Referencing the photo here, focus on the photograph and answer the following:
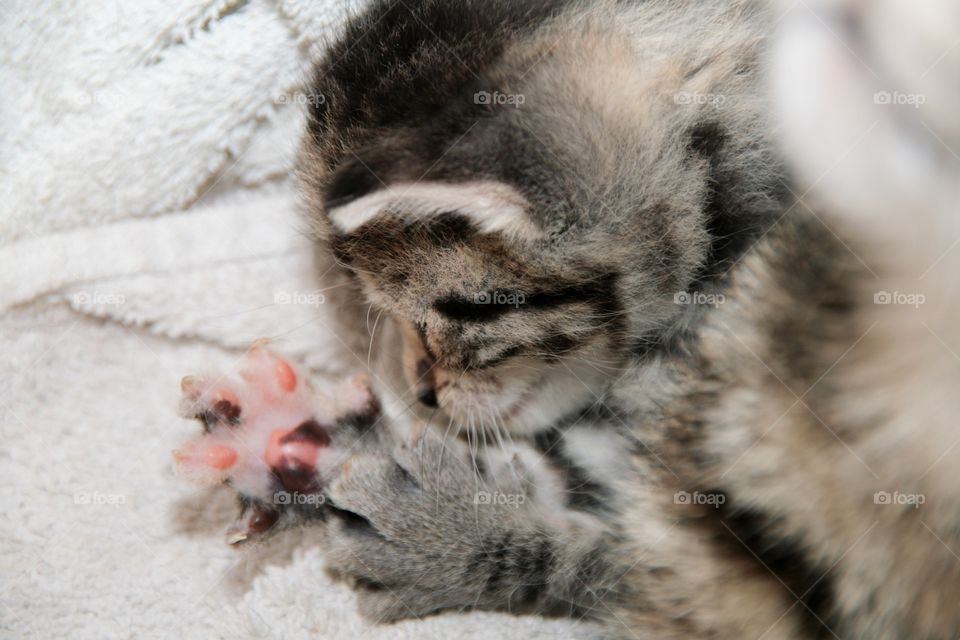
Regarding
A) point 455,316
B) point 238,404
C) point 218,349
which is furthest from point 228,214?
point 455,316

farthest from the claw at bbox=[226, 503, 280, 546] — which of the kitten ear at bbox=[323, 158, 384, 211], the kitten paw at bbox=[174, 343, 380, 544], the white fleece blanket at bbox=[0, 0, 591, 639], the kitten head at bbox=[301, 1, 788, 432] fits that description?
the kitten ear at bbox=[323, 158, 384, 211]

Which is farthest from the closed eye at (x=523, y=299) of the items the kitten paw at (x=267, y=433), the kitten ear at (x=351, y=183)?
the kitten paw at (x=267, y=433)

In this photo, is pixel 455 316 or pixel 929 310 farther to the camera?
pixel 455 316

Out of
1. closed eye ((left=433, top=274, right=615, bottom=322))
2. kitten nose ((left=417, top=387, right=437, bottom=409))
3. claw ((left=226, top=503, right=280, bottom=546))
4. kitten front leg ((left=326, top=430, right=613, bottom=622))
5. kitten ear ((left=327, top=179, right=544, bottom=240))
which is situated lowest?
kitten front leg ((left=326, top=430, right=613, bottom=622))

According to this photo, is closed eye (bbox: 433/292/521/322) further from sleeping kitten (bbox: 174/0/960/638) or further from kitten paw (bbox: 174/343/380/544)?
kitten paw (bbox: 174/343/380/544)

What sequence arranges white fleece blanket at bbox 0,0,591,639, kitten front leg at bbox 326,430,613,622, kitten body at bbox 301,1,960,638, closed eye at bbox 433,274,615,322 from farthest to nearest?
1. white fleece blanket at bbox 0,0,591,639
2. kitten front leg at bbox 326,430,613,622
3. closed eye at bbox 433,274,615,322
4. kitten body at bbox 301,1,960,638

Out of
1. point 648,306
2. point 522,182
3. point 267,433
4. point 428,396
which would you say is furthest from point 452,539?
point 522,182

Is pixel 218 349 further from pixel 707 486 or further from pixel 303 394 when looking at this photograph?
pixel 707 486
